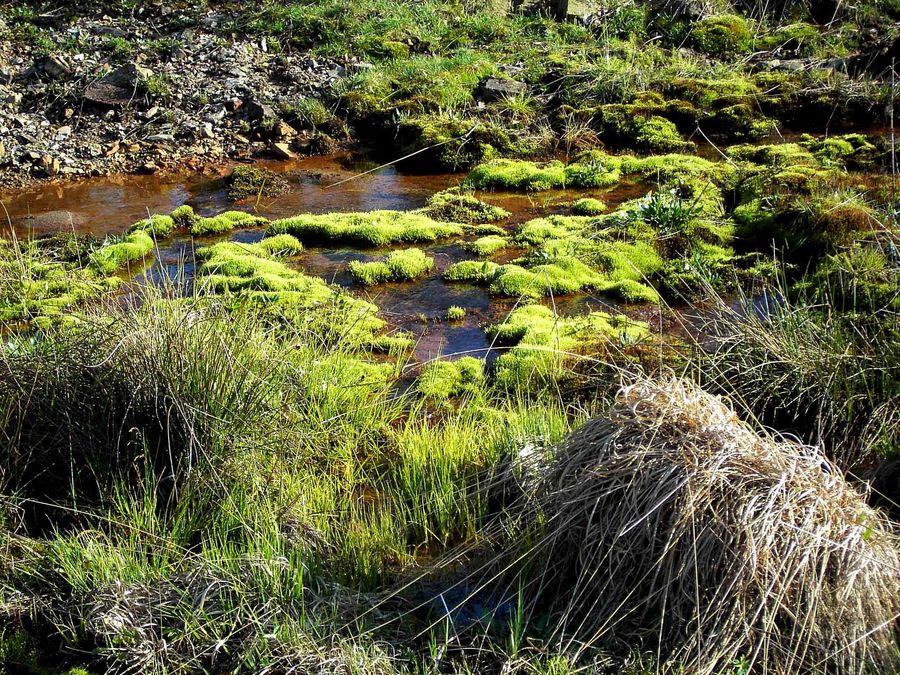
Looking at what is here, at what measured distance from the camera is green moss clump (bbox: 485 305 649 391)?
5703 mm

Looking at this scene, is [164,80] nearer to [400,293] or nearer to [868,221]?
[400,293]

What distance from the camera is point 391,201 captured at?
9.56 m

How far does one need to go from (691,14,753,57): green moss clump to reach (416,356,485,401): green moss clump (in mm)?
9357

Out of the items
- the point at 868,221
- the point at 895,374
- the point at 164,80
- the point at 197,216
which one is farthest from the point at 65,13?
the point at 895,374

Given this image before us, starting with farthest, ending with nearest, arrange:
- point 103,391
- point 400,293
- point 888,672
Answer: point 400,293, point 103,391, point 888,672

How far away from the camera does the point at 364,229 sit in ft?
27.7

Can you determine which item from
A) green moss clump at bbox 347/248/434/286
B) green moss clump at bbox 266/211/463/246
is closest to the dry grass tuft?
green moss clump at bbox 347/248/434/286

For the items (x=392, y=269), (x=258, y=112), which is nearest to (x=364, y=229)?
(x=392, y=269)

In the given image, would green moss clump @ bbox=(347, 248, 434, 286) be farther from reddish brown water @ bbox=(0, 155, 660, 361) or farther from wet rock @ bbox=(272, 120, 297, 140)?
wet rock @ bbox=(272, 120, 297, 140)

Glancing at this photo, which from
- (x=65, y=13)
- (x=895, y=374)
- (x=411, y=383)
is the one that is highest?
(x=65, y=13)

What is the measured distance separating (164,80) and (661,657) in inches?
426

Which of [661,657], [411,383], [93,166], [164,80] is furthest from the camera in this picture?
[164,80]

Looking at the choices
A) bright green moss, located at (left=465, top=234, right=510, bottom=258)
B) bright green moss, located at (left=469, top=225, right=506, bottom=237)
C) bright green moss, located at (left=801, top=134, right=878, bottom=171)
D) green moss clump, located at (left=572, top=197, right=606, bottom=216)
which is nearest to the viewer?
bright green moss, located at (left=465, top=234, right=510, bottom=258)

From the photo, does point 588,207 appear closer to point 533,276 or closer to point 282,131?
point 533,276
